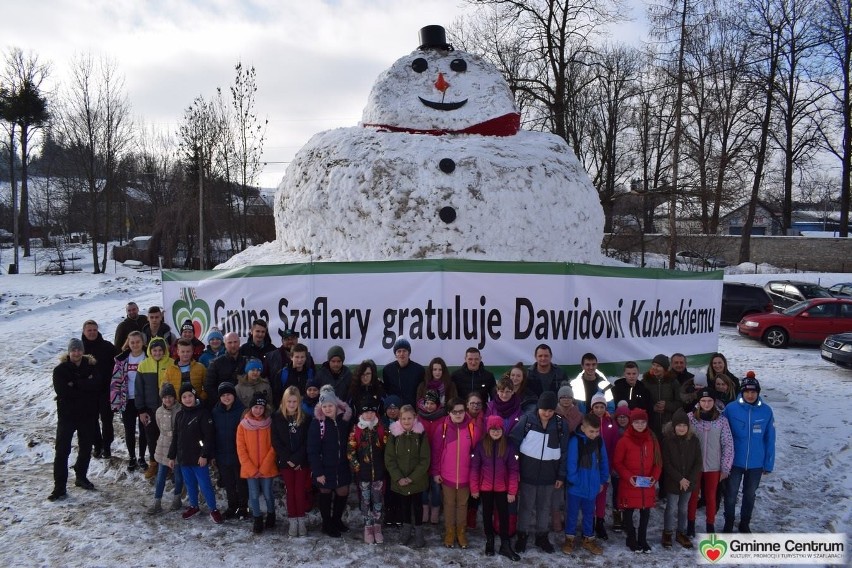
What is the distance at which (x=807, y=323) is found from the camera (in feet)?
40.9

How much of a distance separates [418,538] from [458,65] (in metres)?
5.93

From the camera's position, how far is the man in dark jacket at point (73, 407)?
16.2ft

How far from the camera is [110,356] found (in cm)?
562

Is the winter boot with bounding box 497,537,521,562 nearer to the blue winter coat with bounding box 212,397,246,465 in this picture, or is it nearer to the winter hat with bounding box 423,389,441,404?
the winter hat with bounding box 423,389,441,404

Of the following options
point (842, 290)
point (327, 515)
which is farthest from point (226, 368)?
point (842, 290)

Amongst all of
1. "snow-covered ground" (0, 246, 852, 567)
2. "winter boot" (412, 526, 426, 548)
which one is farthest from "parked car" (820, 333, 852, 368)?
"winter boot" (412, 526, 426, 548)

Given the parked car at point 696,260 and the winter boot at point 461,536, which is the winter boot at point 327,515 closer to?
the winter boot at point 461,536

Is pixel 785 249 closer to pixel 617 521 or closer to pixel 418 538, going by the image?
pixel 617 521

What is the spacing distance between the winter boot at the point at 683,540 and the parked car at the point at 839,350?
25.9 feet

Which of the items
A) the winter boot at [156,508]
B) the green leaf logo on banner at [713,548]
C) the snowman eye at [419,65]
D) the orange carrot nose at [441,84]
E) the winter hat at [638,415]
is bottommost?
the green leaf logo on banner at [713,548]

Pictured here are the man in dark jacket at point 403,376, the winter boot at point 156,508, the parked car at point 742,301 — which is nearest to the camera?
the winter boot at point 156,508

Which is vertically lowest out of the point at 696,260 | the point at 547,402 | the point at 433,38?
the point at 547,402

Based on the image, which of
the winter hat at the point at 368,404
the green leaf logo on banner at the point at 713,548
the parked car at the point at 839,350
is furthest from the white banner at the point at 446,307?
the parked car at the point at 839,350

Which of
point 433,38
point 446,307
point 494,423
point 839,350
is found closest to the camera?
point 494,423
